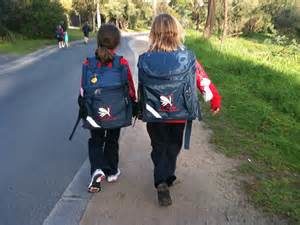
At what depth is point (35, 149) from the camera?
20.6 feet

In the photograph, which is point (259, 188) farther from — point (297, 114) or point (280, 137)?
point (297, 114)

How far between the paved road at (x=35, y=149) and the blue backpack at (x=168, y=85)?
1409mm

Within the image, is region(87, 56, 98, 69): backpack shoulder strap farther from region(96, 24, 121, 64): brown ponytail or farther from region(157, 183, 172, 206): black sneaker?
region(157, 183, 172, 206): black sneaker

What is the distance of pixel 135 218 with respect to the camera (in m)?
4.05

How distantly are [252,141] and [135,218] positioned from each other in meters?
2.95

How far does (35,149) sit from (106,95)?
2.37 meters

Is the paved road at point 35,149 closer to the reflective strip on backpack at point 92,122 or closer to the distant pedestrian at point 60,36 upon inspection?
the reflective strip on backpack at point 92,122

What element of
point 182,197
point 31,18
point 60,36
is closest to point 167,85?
point 182,197

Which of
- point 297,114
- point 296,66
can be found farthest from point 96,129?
point 296,66

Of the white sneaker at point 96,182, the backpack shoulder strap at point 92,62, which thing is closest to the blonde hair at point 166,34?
the backpack shoulder strap at point 92,62

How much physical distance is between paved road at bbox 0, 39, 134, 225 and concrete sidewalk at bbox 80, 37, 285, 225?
0.58 metres

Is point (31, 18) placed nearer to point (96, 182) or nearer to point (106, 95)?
point (96, 182)

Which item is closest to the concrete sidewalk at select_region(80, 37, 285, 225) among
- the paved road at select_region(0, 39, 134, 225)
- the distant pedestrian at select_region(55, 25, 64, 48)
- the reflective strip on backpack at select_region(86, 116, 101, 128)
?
the paved road at select_region(0, 39, 134, 225)

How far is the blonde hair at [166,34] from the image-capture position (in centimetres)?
415
